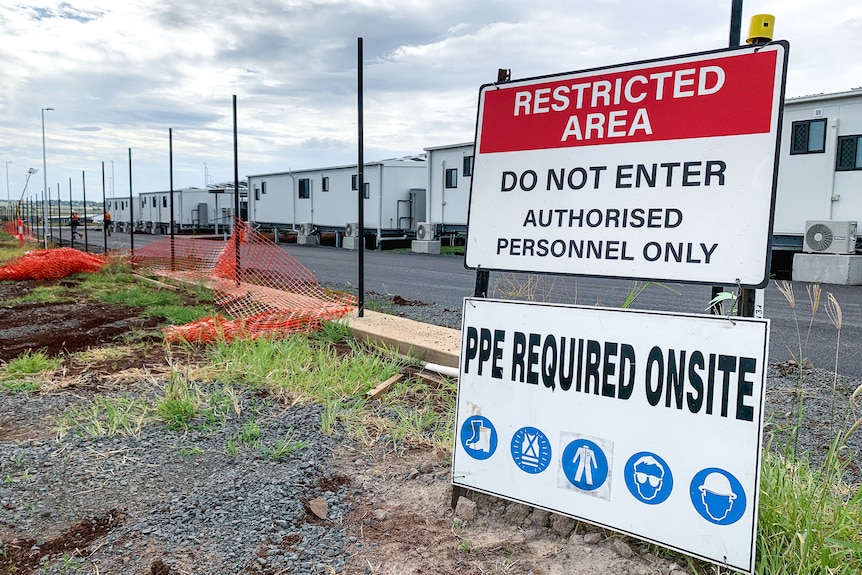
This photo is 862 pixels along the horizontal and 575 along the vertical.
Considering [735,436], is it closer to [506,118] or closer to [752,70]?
[752,70]

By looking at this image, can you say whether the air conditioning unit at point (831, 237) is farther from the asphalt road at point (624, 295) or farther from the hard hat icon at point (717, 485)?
the hard hat icon at point (717, 485)

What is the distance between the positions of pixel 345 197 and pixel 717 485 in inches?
1142

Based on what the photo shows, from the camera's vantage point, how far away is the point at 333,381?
4.78 meters

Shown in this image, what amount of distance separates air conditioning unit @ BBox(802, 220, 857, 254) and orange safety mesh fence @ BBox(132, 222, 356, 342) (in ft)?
35.7

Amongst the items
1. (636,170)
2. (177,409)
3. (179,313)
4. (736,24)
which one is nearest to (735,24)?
(736,24)

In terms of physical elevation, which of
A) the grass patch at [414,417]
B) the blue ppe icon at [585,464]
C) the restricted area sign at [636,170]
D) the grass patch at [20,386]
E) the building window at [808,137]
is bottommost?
the grass patch at [20,386]

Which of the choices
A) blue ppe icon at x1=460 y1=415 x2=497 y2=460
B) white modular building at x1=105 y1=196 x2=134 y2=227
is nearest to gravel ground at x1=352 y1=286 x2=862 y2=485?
blue ppe icon at x1=460 y1=415 x2=497 y2=460

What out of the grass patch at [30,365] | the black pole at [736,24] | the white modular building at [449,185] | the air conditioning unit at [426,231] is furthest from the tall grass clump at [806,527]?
the air conditioning unit at [426,231]

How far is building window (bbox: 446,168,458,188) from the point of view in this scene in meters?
25.0

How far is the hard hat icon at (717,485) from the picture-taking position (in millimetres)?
2357

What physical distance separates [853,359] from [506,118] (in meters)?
5.59

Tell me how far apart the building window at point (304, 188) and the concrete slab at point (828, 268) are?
23.1 m

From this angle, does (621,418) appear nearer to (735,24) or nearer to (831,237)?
(735,24)

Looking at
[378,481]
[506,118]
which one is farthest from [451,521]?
[506,118]
